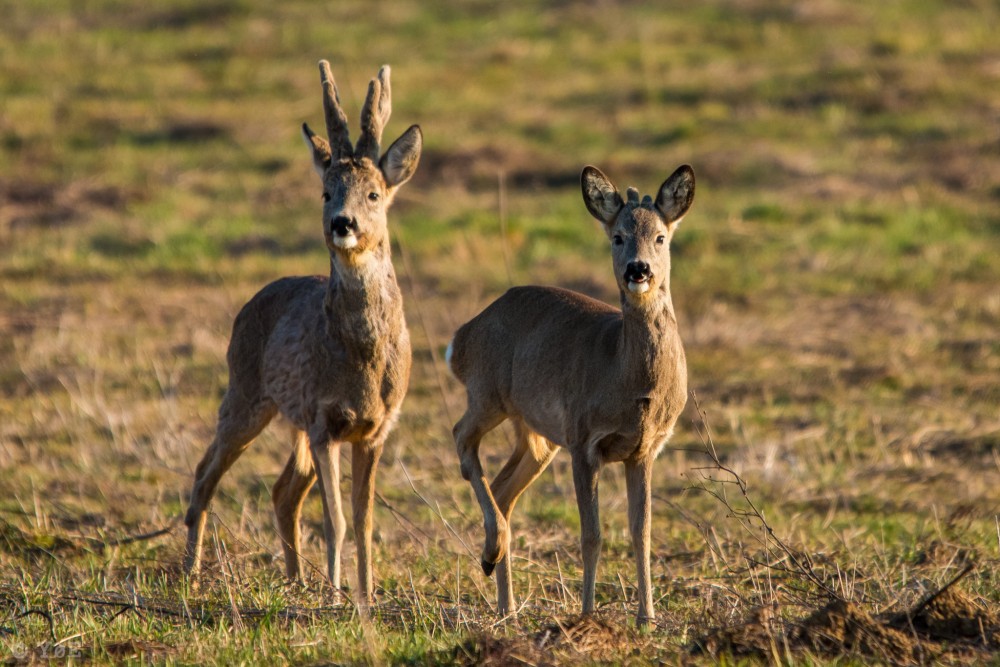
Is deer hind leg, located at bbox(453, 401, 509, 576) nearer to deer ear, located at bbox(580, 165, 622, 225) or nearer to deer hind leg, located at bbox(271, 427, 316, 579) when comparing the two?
deer hind leg, located at bbox(271, 427, 316, 579)

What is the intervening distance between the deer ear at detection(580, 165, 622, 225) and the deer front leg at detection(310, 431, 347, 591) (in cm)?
182

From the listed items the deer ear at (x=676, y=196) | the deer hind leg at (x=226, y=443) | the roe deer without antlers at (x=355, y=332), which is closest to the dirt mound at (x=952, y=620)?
the deer ear at (x=676, y=196)

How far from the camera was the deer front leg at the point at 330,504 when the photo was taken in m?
7.41

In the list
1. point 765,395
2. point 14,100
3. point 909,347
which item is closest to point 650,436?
Answer: point 765,395

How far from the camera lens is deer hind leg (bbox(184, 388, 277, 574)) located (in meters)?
8.37

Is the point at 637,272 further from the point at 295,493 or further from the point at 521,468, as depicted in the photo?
the point at 295,493

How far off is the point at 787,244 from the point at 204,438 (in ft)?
25.6

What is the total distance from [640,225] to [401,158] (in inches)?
59.3

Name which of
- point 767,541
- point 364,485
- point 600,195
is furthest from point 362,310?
point 767,541

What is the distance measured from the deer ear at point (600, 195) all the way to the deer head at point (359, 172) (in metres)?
0.99

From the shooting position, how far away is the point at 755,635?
556 cm

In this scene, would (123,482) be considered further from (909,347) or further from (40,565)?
(909,347)

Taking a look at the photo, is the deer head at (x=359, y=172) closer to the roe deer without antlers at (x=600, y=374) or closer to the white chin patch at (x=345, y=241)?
the white chin patch at (x=345, y=241)

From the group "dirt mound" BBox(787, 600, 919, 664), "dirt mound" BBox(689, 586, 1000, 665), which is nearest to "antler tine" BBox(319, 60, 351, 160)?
"dirt mound" BBox(689, 586, 1000, 665)
